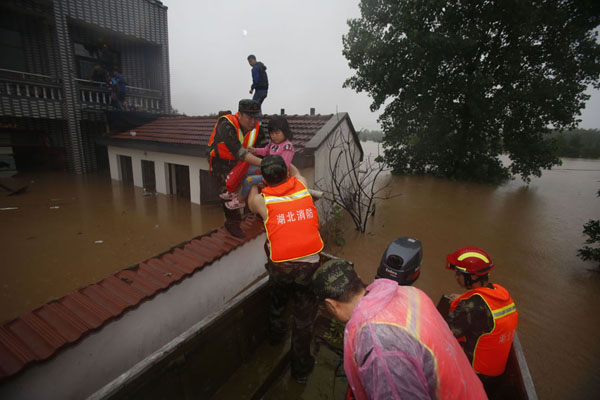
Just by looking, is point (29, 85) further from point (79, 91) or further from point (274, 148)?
point (274, 148)

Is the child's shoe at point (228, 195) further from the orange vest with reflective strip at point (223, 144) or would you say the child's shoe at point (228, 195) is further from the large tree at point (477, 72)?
the large tree at point (477, 72)

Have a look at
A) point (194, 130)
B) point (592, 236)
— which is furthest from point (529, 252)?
point (194, 130)

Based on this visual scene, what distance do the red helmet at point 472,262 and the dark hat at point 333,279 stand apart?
1.35 meters

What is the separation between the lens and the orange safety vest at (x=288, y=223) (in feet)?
7.58

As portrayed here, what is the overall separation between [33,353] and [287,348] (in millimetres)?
2116

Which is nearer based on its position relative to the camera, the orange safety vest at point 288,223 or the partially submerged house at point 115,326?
the partially submerged house at point 115,326

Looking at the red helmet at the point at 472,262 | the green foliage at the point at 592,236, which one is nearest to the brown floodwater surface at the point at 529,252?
the green foliage at the point at 592,236

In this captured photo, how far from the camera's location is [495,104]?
12.4 metres

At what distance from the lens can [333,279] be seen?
144 centimetres

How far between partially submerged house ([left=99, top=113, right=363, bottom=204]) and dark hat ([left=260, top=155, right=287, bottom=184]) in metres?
3.50

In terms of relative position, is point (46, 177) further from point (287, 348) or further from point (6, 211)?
point (287, 348)

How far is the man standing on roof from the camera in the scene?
698 centimetres

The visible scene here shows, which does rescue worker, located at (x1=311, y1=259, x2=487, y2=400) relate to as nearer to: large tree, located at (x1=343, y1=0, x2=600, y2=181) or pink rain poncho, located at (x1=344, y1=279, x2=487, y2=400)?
pink rain poncho, located at (x1=344, y1=279, x2=487, y2=400)

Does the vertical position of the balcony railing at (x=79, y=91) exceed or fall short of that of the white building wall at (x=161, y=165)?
it exceeds it
